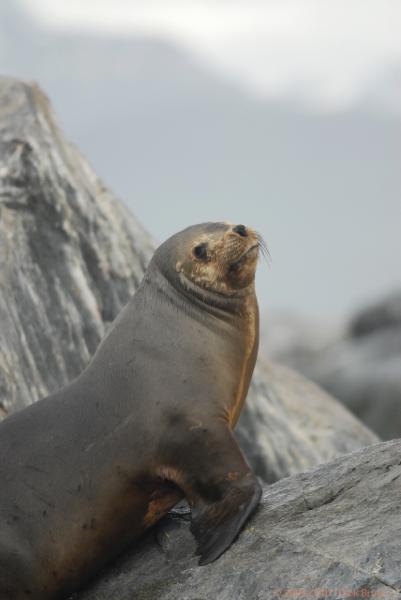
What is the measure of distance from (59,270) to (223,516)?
480 centimetres

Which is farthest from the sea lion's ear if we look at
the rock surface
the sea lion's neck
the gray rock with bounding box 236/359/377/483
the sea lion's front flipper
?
the rock surface

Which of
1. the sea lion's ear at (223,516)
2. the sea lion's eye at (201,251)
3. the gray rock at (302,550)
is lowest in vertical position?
the gray rock at (302,550)

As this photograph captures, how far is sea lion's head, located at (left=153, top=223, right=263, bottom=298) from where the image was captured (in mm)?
7496

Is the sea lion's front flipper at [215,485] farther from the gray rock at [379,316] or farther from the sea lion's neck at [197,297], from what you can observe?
the gray rock at [379,316]

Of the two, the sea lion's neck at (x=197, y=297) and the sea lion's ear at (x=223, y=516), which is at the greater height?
the sea lion's neck at (x=197, y=297)

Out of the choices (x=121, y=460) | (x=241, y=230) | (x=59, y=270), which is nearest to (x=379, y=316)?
(x=59, y=270)

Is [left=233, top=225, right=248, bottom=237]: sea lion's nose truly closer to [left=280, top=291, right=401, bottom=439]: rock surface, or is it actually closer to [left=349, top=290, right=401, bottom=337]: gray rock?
[left=280, top=291, right=401, bottom=439]: rock surface

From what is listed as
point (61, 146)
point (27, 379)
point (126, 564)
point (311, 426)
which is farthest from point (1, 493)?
point (311, 426)

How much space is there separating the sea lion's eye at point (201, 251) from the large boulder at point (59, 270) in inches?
89.0

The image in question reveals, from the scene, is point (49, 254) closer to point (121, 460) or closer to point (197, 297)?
point (197, 297)

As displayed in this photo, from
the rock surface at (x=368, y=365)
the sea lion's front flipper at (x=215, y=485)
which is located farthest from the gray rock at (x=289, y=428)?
the sea lion's front flipper at (x=215, y=485)

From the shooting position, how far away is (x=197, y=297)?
24.7ft

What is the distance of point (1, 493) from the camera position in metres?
6.60

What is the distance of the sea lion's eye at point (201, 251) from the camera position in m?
7.55
